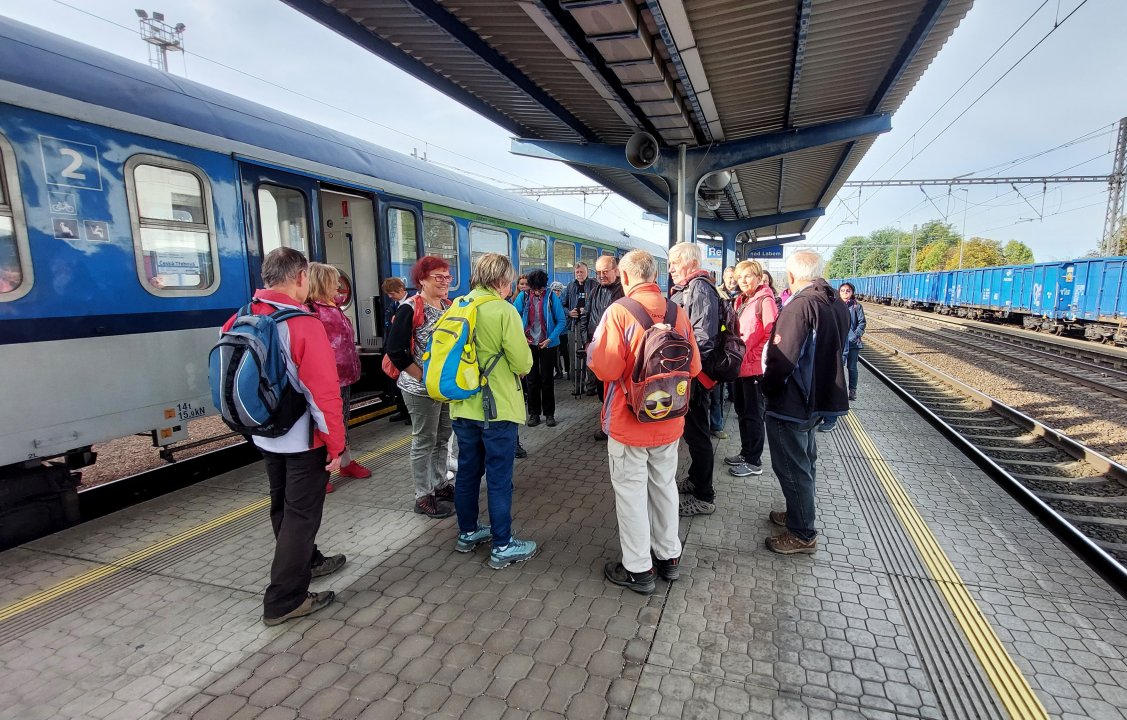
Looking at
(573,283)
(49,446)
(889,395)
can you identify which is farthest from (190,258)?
(889,395)

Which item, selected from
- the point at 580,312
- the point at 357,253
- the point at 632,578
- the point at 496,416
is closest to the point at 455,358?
the point at 496,416

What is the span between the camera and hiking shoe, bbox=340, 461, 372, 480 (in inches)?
207

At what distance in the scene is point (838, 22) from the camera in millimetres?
5910

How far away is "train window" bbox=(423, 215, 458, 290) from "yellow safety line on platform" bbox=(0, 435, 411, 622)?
4192mm

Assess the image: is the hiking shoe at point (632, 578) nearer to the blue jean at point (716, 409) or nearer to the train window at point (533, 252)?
the blue jean at point (716, 409)

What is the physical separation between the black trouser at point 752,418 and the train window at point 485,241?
4950 millimetres

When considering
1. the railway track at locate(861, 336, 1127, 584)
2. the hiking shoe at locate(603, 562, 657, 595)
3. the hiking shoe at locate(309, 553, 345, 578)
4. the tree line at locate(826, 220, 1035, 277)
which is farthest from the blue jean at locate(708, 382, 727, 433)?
the tree line at locate(826, 220, 1035, 277)

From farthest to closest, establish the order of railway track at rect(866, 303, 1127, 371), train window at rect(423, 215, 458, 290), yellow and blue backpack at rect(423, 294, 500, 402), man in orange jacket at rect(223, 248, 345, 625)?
1. railway track at rect(866, 303, 1127, 371)
2. train window at rect(423, 215, 458, 290)
3. yellow and blue backpack at rect(423, 294, 500, 402)
4. man in orange jacket at rect(223, 248, 345, 625)

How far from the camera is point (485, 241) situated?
9.17 metres

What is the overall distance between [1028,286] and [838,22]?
21.7 meters

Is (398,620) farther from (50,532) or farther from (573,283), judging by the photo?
A: (573,283)

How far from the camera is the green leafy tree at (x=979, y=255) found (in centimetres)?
7326

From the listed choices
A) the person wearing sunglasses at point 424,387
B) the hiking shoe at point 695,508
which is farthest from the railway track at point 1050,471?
the person wearing sunglasses at point 424,387

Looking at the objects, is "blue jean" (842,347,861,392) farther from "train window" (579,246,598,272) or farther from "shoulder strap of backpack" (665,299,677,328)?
"train window" (579,246,598,272)
